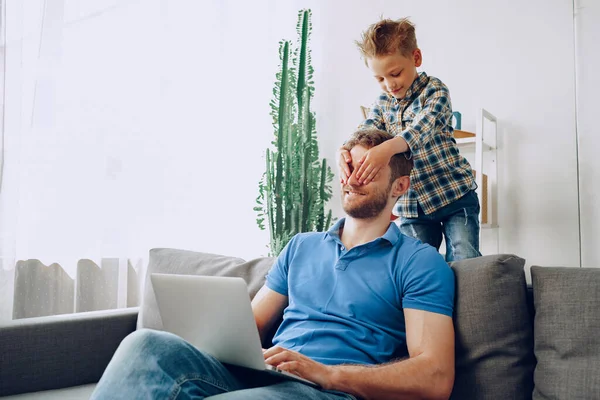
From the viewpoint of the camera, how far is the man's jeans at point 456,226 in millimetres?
1776

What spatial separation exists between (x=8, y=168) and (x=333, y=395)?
1.32 m

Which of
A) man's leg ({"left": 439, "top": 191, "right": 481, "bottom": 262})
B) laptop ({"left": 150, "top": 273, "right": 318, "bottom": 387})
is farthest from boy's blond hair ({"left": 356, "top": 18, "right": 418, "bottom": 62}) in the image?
laptop ({"left": 150, "top": 273, "right": 318, "bottom": 387})

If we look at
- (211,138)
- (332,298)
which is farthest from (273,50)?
(332,298)

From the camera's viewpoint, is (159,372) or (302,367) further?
(302,367)

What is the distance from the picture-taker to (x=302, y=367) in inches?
42.6

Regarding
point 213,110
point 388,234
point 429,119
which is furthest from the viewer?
point 213,110

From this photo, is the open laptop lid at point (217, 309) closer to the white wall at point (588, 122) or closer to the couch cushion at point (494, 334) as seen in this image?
the couch cushion at point (494, 334)

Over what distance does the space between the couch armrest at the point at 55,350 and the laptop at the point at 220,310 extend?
0.64m

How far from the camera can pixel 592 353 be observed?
1065mm

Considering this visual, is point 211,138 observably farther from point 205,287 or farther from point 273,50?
point 205,287

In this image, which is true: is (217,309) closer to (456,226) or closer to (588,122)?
(456,226)

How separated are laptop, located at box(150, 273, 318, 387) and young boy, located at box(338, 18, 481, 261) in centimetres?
91

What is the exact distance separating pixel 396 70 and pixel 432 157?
1.01 ft

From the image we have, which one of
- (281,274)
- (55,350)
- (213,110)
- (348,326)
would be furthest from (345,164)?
(213,110)
